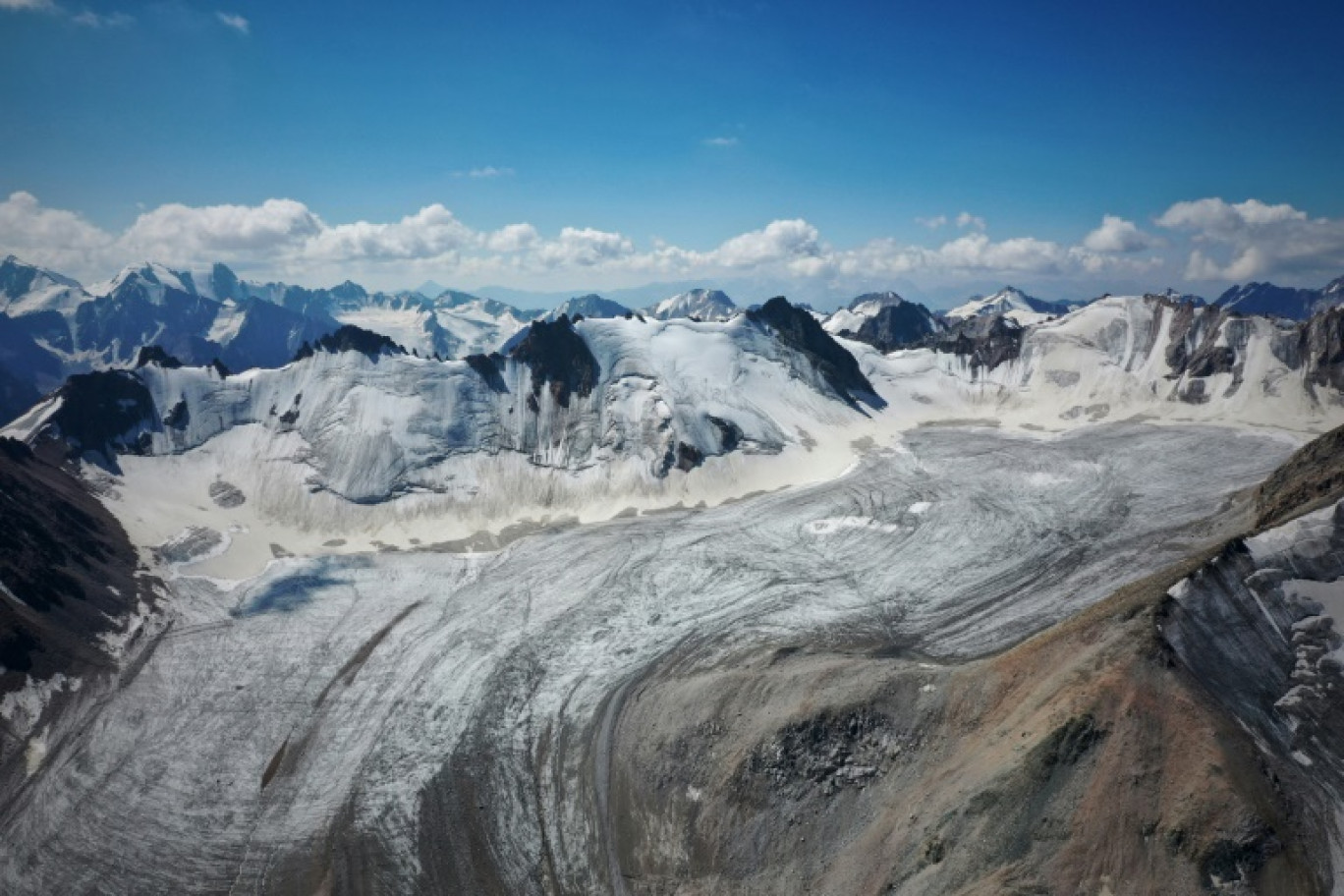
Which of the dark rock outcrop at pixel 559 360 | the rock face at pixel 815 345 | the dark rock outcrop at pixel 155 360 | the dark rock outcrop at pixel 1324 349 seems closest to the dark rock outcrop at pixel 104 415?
the dark rock outcrop at pixel 155 360

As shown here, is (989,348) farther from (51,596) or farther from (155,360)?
(155,360)

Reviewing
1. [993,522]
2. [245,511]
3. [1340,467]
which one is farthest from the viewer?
[245,511]

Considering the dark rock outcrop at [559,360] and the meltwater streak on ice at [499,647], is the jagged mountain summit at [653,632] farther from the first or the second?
the dark rock outcrop at [559,360]

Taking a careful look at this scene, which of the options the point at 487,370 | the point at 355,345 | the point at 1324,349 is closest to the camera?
the point at 1324,349

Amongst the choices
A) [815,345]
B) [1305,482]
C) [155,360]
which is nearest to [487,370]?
[155,360]

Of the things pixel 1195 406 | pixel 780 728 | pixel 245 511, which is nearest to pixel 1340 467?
pixel 780 728

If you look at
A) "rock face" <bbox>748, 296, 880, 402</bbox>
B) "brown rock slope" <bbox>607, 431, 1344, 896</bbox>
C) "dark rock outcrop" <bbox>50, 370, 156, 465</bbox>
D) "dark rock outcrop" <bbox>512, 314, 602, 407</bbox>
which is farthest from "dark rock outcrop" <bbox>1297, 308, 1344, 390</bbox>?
"dark rock outcrop" <bbox>50, 370, 156, 465</bbox>

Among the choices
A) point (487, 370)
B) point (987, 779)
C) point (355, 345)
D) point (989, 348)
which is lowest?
point (987, 779)

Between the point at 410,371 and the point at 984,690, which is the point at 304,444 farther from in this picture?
the point at 984,690
